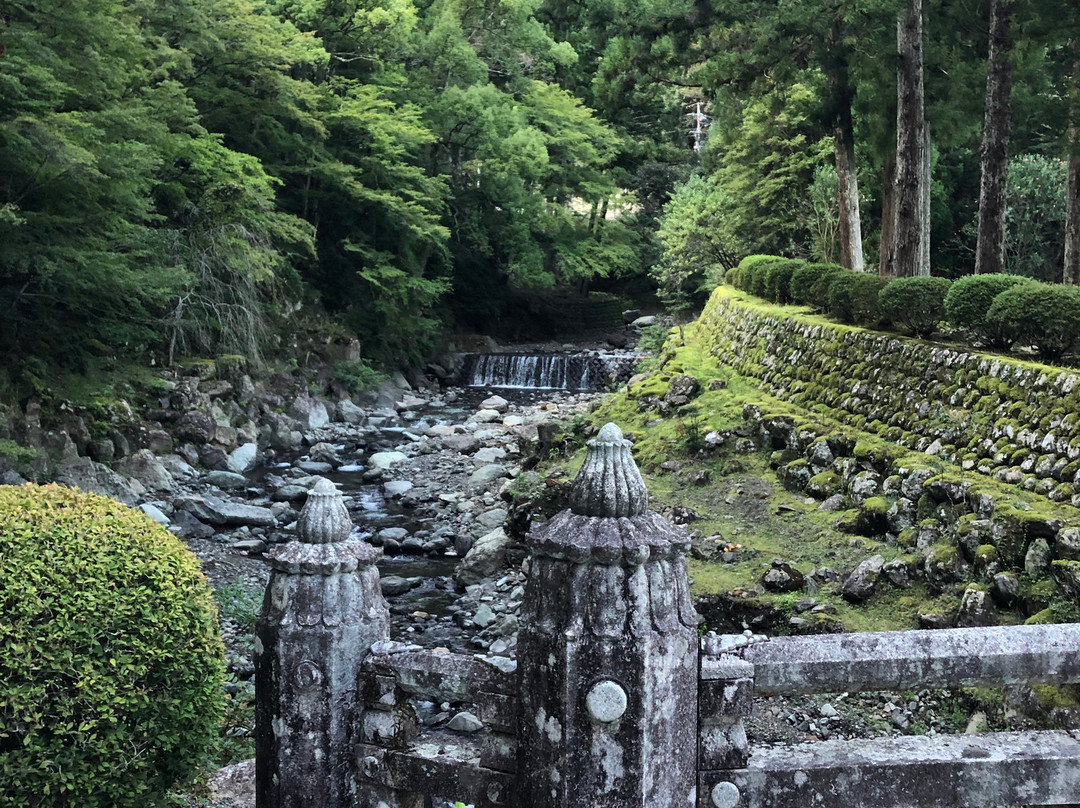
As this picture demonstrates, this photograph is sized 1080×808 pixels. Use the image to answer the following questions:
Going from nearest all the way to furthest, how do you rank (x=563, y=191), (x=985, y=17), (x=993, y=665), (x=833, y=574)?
(x=993, y=665) < (x=833, y=574) < (x=985, y=17) < (x=563, y=191)

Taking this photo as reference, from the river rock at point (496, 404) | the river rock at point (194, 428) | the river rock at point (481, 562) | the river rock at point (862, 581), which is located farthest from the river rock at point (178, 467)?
the river rock at point (862, 581)

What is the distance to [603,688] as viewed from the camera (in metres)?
3.23

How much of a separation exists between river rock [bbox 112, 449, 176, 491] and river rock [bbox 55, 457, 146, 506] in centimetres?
41

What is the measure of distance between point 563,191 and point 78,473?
71.9ft

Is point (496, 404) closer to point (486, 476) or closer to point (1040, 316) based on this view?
point (486, 476)

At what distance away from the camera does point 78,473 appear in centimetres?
1468

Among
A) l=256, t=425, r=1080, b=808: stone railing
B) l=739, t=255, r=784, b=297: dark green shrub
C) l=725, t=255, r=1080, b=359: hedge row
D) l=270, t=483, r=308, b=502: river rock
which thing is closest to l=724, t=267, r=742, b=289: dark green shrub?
l=739, t=255, r=784, b=297: dark green shrub

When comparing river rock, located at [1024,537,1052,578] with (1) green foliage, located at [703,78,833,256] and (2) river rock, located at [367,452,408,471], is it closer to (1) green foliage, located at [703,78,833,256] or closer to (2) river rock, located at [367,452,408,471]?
(2) river rock, located at [367,452,408,471]

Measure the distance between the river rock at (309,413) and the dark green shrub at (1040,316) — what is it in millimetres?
15911

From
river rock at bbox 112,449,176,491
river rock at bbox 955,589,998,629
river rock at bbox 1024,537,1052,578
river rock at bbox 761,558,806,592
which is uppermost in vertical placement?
river rock at bbox 1024,537,1052,578

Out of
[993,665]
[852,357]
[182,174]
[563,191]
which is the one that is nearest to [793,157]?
[563,191]

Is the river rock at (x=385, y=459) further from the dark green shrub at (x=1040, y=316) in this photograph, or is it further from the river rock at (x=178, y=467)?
the dark green shrub at (x=1040, y=316)

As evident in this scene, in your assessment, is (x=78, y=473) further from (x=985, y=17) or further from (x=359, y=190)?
(x=985, y=17)

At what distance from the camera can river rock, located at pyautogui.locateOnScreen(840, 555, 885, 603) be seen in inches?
343
